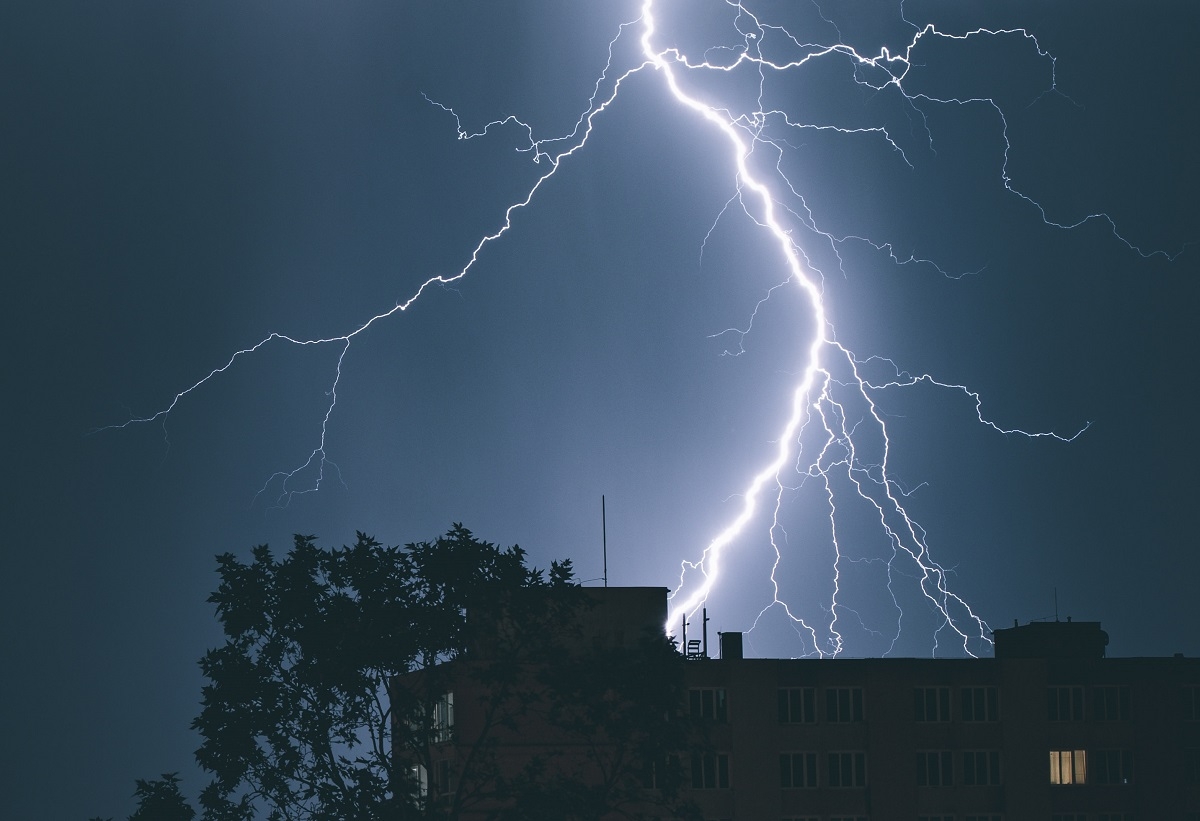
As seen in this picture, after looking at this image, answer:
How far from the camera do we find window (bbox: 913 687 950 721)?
44344mm

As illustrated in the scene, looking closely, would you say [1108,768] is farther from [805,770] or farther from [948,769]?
[805,770]

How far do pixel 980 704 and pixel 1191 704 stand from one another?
6.81m

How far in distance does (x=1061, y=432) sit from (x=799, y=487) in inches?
745

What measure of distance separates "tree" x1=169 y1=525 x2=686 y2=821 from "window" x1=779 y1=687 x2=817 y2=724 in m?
21.3

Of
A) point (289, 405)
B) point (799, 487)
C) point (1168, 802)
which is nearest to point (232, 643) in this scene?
point (1168, 802)

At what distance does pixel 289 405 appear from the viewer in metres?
92.5

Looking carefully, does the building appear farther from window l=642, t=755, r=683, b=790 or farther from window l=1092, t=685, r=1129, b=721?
window l=642, t=755, r=683, b=790

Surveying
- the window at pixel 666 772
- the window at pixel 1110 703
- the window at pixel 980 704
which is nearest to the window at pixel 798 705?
the window at pixel 980 704

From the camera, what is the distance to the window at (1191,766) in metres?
45.0

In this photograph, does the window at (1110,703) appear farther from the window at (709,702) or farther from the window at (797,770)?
the window at (709,702)

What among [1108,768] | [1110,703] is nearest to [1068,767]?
[1108,768]

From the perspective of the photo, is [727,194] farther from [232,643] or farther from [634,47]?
[232,643]

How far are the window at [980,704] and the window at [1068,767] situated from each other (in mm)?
2200

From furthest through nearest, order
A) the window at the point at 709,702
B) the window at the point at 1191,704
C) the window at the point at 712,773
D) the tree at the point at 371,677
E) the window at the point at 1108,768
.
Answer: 1. the window at the point at 1191,704
2. the window at the point at 1108,768
3. the window at the point at 709,702
4. the window at the point at 712,773
5. the tree at the point at 371,677
